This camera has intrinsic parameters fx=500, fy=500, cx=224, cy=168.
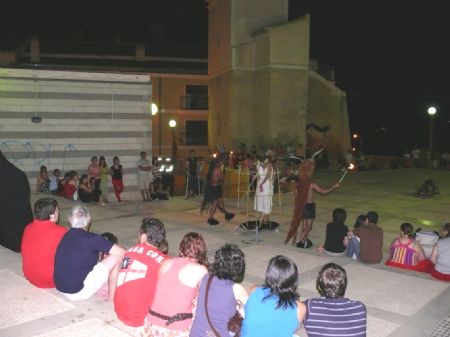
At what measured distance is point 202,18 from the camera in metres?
50.0

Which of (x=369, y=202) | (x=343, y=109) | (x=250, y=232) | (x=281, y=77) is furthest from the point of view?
(x=343, y=109)

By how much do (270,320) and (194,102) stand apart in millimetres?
33250

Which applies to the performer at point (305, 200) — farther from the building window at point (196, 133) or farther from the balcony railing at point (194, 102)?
the balcony railing at point (194, 102)

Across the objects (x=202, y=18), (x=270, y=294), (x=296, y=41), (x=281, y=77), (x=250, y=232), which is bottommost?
(x=250, y=232)

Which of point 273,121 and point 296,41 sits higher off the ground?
point 296,41

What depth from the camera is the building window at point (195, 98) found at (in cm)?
3634

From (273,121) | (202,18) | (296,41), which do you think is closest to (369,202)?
(273,121)

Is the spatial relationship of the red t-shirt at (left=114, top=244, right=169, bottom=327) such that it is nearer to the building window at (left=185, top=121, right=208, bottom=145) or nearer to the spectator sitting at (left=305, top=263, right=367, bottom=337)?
the spectator sitting at (left=305, top=263, right=367, bottom=337)

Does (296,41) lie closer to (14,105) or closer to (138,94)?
(138,94)

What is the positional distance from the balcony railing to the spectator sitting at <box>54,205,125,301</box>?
30.9 metres

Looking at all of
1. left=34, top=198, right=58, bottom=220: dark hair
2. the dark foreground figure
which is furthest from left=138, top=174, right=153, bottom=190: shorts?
left=34, top=198, right=58, bottom=220: dark hair

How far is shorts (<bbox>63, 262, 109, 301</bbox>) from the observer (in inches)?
224

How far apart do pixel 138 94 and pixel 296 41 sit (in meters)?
13.2

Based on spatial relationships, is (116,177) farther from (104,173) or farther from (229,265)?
(229,265)
